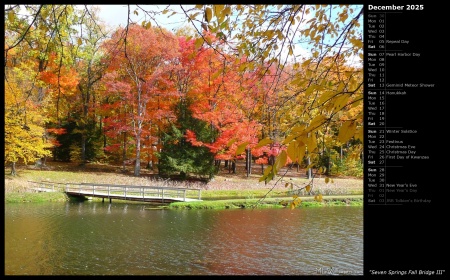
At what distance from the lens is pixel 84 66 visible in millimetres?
25438

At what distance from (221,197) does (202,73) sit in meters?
6.93

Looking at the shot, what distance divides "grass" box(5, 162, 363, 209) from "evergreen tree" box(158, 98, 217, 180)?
803mm

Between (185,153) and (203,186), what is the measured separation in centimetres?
234

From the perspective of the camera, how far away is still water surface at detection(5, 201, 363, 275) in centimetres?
792

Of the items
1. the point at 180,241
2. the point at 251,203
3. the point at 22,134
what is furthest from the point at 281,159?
the point at 22,134

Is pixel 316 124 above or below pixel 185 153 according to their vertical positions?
above

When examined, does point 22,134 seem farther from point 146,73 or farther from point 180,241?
point 180,241

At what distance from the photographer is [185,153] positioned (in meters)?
22.4
